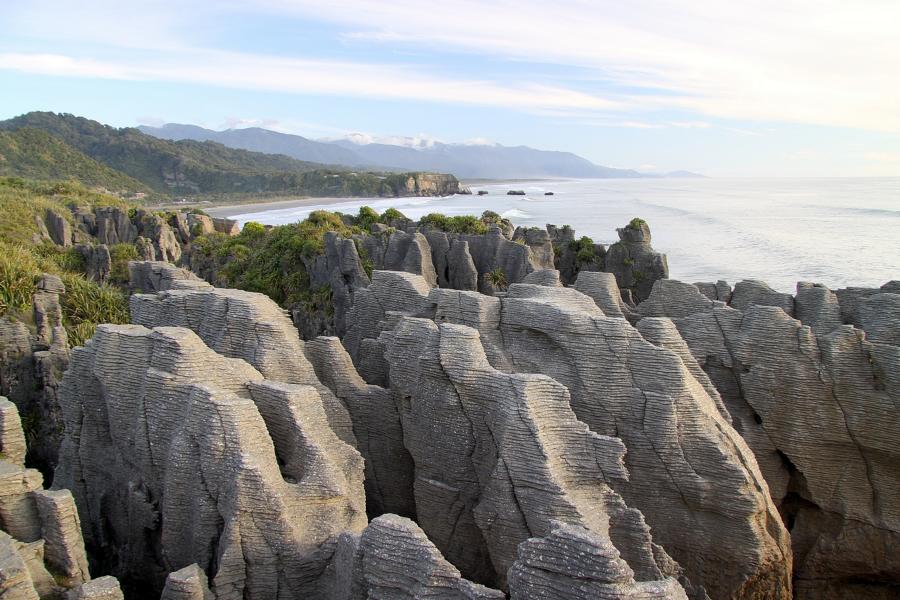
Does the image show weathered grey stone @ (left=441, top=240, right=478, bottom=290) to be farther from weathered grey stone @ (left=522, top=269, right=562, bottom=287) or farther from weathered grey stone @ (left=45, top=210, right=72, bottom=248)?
weathered grey stone @ (left=45, top=210, right=72, bottom=248)

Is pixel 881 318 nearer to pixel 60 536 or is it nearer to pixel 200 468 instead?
pixel 200 468

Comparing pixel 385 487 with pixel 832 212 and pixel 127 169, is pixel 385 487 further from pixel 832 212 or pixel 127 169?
pixel 127 169

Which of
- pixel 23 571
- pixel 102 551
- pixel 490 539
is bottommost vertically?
pixel 102 551

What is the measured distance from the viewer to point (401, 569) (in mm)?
7895

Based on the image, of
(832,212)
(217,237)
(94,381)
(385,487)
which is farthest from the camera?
(832,212)

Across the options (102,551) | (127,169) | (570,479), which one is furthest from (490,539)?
(127,169)

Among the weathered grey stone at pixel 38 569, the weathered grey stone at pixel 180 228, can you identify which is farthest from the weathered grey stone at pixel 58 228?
the weathered grey stone at pixel 38 569

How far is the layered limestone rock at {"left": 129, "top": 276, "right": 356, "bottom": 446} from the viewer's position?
12.1 meters

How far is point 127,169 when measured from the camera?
144 meters

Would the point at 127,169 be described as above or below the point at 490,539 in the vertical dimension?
above

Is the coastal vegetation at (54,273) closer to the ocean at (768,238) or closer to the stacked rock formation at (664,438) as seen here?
the stacked rock formation at (664,438)

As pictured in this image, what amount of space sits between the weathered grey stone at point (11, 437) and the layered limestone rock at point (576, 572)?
8.06 metres

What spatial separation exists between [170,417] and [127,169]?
497 ft

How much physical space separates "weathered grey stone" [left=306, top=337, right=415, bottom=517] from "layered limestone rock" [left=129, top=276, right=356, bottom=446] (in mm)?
498
